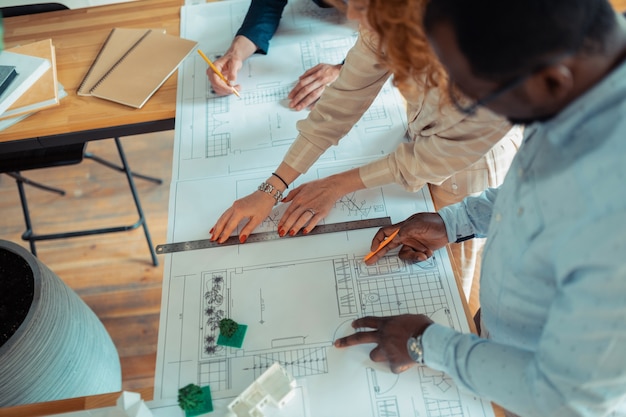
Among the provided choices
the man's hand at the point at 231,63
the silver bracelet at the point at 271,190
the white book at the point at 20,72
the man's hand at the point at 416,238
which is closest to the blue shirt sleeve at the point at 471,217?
the man's hand at the point at 416,238

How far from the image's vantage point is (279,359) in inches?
42.3

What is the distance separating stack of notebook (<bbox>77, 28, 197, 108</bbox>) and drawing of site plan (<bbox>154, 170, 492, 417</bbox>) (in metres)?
0.49

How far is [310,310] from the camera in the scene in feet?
3.75

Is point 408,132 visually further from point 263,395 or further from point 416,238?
point 263,395

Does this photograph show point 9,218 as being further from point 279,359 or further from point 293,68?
point 279,359

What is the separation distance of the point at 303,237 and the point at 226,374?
38 cm

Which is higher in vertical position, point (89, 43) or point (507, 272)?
point (507, 272)

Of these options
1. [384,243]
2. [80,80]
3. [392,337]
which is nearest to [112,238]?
[80,80]

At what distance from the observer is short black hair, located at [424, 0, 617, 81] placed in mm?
568

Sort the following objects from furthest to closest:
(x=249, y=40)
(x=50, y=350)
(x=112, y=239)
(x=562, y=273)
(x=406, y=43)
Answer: (x=112, y=239)
(x=249, y=40)
(x=50, y=350)
(x=406, y=43)
(x=562, y=273)

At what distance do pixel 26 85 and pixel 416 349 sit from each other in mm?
1377

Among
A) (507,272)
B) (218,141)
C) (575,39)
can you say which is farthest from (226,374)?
(575,39)

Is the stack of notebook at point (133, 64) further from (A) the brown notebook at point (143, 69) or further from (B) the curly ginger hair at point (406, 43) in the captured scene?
(B) the curly ginger hair at point (406, 43)

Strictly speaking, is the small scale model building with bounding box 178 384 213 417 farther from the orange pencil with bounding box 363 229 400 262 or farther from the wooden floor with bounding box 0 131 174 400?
the wooden floor with bounding box 0 131 174 400
